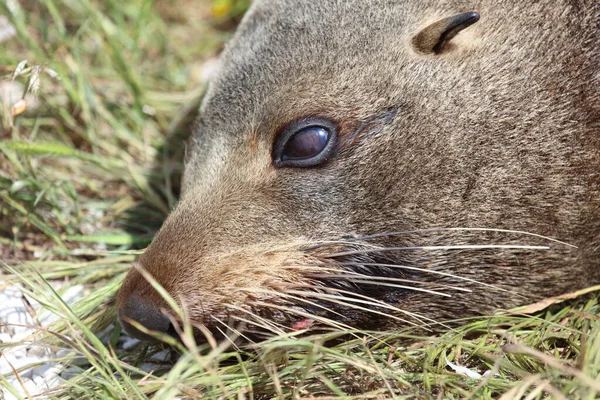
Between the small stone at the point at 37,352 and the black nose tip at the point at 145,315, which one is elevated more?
the black nose tip at the point at 145,315

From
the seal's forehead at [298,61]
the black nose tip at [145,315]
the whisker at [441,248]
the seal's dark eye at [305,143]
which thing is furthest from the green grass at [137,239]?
the seal's forehead at [298,61]

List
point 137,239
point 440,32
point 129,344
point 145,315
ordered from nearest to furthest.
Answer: point 145,315 → point 440,32 → point 129,344 → point 137,239

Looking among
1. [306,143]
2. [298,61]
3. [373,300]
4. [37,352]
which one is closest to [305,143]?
[306,143]

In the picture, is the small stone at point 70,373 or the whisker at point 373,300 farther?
the small stone at point 70,373

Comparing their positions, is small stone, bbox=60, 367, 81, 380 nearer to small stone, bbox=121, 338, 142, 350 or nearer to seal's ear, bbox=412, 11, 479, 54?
small stone, bbox=121, 338, 142, 350

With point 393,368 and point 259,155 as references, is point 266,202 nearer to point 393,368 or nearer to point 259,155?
point 259,155

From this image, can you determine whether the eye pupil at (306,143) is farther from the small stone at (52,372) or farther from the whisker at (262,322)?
the small stone at (52,372)

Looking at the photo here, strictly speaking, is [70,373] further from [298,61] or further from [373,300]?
[298,61]

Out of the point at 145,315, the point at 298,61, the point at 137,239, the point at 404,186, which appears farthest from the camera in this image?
the point at 137,239
